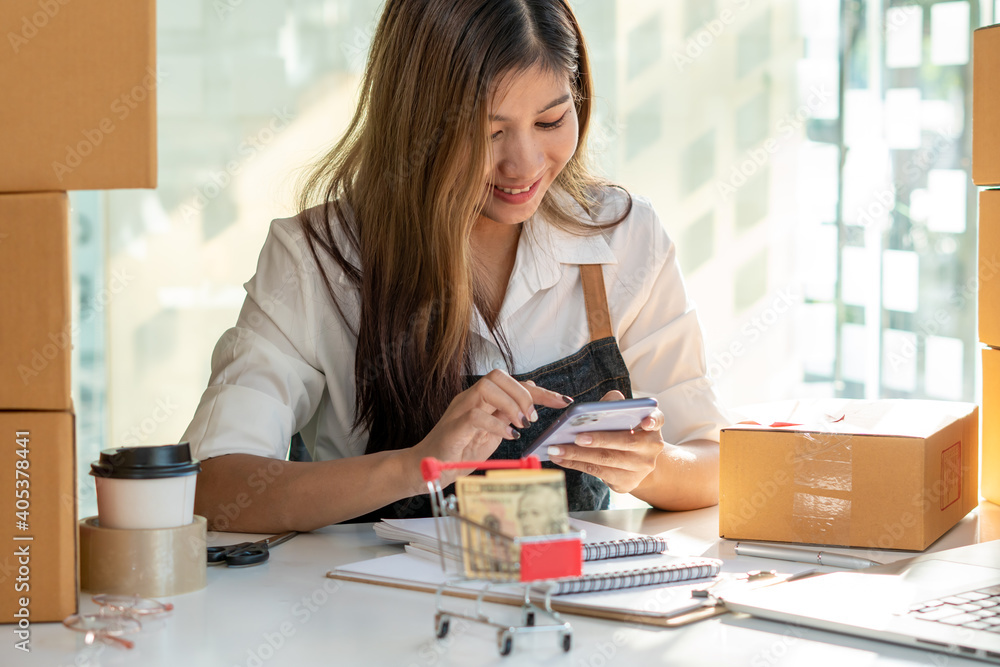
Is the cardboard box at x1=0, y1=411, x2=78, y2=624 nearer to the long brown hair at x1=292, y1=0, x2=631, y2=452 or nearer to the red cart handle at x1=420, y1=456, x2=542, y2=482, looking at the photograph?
the red cart handle at x1=420, y1=456, x2=542, y2=482

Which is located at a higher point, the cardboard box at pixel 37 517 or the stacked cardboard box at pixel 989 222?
the stacked cardboard box at pixel 989 222

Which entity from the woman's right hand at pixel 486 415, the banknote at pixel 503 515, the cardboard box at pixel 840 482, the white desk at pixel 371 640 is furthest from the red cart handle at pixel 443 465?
the cardboard box at pixel 840 482

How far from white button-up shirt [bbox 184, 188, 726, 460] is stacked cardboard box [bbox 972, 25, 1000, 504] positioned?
0.40 m

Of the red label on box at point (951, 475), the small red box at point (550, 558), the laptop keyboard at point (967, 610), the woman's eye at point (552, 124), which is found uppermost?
the woman's eye at point (552, 124)

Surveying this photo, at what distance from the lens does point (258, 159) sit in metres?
3.29

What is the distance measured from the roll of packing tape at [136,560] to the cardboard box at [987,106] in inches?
45.1

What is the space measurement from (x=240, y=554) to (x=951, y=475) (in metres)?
0.88

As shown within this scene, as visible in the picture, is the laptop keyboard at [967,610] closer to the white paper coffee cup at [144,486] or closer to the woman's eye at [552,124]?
the white paper coffee cup at [144,486]

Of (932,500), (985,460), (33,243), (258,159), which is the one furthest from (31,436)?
(258,159)

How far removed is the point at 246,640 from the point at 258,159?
8.66 feet

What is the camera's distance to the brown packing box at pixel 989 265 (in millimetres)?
1365

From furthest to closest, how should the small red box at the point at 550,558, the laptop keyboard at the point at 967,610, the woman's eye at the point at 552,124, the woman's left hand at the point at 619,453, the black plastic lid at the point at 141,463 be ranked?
the woman's eye at the point at 552,124 < the woman's left hand at the point at 619,453 < the black plastic lid at the point at 141,463 < the laptop keyboard at the point at 967,610 < the small red box at the point at 550,558

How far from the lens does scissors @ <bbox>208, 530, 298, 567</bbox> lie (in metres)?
1.10

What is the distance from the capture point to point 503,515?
73cm
